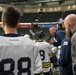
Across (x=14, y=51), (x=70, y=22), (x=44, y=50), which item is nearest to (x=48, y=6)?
(x=44, y=50)

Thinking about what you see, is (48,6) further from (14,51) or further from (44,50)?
(14,51)

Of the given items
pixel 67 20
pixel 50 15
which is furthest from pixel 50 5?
pixel 67 20

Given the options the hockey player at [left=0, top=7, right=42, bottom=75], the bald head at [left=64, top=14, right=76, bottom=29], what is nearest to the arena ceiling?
the bald head at [left=64, top=14, right=76, bottom=29]

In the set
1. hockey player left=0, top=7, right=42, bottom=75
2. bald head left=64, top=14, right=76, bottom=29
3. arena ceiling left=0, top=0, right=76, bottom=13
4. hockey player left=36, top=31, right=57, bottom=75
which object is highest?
arena ceiling left=0, top=0, right=76, bottom=13

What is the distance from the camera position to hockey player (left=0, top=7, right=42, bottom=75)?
8.07ft

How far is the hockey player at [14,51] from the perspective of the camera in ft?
8.07

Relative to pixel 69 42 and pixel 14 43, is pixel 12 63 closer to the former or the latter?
pixel 14 43

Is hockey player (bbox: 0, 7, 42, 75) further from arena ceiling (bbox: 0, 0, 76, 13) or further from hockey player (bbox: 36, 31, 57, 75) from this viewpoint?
arena ceiling (bbox: 0, 0, 76, 13)

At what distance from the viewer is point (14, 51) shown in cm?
251

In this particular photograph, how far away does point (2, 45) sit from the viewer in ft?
7.98

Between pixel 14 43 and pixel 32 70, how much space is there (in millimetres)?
319

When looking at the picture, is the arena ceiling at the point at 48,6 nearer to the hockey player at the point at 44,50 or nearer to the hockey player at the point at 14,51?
the hockey player at the point at 44,50

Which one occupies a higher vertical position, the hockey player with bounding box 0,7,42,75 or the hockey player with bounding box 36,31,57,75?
the hockey player with bounding box 0,7,42,75

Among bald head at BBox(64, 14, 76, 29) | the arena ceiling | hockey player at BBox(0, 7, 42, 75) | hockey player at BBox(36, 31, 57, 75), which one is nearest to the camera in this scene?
hockey player at BBox(0, 7, 42, 75)
